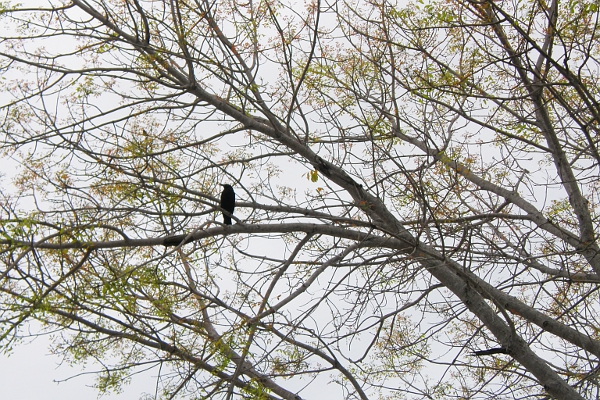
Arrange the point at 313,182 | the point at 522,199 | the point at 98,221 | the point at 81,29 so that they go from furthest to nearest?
the point at 522,199 < the point at 313,182 < the point at 81,29 < the point at 98,221

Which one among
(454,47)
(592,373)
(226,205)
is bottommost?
(592,373)

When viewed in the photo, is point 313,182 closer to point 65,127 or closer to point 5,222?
point 65,127

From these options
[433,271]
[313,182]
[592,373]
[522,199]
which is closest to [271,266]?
[313,182]

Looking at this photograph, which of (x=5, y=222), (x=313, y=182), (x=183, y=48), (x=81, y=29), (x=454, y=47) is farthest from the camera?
(x=454, y=47)

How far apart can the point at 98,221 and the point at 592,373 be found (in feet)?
12.7

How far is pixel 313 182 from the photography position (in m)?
4.50

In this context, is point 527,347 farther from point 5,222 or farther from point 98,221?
point 5,222

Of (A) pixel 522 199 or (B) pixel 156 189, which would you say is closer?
(B) pixel 156 189

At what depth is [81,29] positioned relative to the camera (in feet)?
13.7

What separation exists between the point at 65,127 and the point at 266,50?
191cm

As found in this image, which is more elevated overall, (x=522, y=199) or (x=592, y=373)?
(x=522, y=199)

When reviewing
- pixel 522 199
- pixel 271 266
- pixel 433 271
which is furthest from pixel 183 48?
pixel 522 199

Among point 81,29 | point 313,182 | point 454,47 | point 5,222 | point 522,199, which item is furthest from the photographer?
point 522,199

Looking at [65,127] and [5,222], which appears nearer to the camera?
[5,222]
